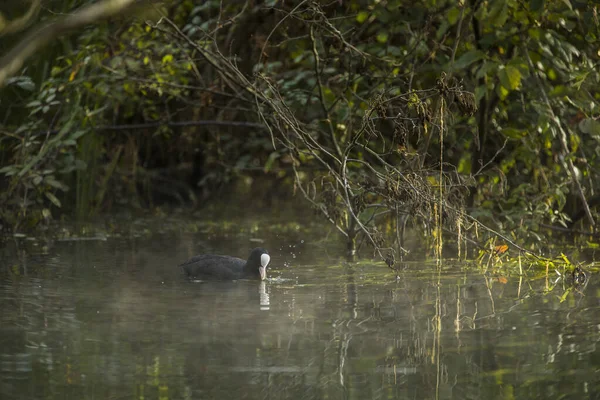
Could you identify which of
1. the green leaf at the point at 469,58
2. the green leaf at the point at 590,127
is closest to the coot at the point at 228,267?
the green leaf at the point at 469,58

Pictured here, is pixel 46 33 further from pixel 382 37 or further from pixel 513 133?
pixel 382 37

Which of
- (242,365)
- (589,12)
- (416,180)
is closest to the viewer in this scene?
(242,365)

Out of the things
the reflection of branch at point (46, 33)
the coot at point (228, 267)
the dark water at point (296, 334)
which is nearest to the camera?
the reflection of branch at point (46, 33)

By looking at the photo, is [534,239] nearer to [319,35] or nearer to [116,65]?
[319,35]

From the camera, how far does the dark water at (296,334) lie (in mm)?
5445

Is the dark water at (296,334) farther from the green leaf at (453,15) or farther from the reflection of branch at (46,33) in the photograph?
the green leaf at (453,15)

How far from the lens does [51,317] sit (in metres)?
7.40

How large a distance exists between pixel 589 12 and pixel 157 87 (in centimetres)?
505

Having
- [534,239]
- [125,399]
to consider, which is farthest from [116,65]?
[125,399]

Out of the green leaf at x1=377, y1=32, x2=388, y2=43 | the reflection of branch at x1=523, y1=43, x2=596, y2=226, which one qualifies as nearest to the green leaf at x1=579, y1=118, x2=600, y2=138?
the reflection of branch at x1=523, y1=43, x2=596, y2=226

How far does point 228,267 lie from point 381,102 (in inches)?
92.9

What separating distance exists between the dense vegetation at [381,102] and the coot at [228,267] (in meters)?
0.90

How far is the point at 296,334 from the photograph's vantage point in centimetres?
677

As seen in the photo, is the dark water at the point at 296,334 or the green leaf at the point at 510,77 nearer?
the dark water at the point at 296,334
